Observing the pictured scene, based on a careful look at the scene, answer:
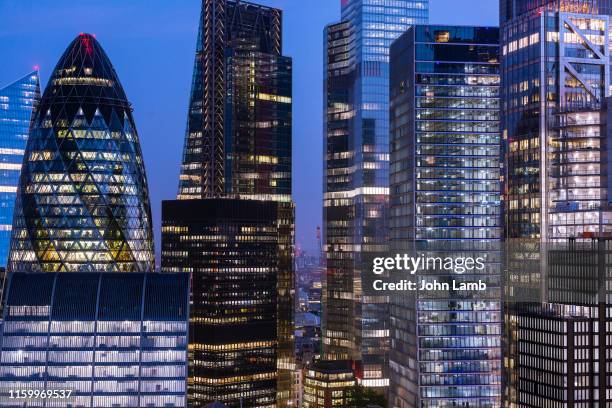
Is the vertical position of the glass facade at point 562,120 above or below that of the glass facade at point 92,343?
above

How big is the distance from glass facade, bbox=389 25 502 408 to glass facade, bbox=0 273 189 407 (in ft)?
148

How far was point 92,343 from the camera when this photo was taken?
18375 cm

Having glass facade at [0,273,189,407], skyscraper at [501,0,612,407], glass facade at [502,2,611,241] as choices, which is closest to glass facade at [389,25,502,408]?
skyscraper at [501,0,612,407]

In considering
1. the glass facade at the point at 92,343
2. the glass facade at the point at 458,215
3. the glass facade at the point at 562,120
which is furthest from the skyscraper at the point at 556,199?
the glass facade at the point at 92,343

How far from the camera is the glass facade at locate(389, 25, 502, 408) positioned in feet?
636

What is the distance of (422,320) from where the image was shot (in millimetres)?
194625

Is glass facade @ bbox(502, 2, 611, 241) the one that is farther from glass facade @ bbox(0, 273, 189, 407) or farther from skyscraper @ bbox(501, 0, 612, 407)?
glass facade @ bbox(0, 273, 189, 407)

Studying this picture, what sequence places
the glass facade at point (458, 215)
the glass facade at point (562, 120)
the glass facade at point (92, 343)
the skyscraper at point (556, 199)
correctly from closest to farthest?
1. the skyscraper at point (556, 199)
2. the glass facade at point (562, 120)
3. the glass facade at point (92, 343)
4. the glass facade at point (458, 215)

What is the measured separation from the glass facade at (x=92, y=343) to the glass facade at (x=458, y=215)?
148 ft

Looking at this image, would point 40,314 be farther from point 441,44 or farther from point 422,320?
point 441,44

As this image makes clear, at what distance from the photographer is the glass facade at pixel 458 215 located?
193875mm

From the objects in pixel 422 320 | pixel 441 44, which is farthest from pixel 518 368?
pixel 441 44

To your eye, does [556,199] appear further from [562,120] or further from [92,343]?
[92,343]

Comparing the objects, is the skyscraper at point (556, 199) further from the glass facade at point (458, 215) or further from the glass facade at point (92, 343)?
the glass facade at point (92, 343)
